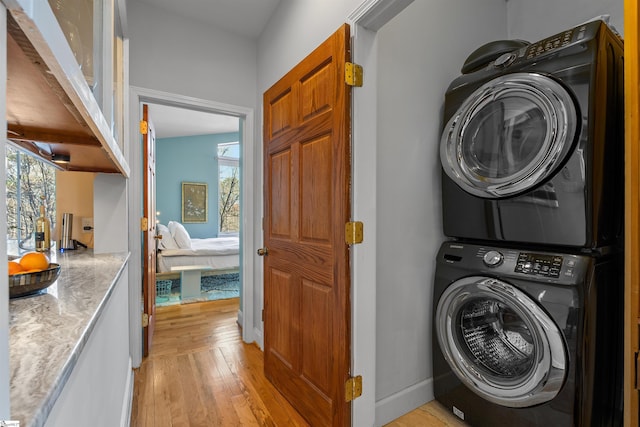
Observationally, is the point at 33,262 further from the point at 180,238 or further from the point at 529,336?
the point at 180,238

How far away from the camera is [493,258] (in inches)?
62.0

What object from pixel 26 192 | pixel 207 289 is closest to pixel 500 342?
pixel 26 192

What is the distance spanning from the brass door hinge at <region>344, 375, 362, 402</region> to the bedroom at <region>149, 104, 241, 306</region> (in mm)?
3418

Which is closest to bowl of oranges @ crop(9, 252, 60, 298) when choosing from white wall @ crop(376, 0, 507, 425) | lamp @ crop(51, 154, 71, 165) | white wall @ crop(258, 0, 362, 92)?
lamp @ crop(51, 154, 71, 165)

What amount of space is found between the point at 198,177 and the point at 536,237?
6.84 meters

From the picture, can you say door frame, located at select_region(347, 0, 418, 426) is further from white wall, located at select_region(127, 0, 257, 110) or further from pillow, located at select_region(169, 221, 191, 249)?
pillow, located at select_region(169, 221, 191, 249)

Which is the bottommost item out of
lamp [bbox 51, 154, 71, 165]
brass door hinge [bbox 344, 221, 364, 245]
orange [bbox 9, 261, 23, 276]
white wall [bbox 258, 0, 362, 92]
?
orange [bbox 9, 261, 23, 276]

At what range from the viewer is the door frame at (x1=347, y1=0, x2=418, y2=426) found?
58.4 inches

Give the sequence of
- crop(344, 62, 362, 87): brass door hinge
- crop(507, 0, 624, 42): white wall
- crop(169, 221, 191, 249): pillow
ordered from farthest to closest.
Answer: crop(169, 221, 191, 249): pillow < crop(507, 0, 624, 42): white wall < crop(344, 62, 362, 87): brass door hinge

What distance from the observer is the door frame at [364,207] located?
1.48 meters

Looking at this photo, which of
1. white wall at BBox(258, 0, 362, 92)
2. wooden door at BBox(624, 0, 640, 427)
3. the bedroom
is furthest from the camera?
the bedroom

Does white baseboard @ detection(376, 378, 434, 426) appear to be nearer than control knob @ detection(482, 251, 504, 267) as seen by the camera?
No

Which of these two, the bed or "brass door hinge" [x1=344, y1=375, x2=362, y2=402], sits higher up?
the bed

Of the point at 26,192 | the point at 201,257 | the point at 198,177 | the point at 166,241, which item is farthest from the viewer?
the point at 198,177
